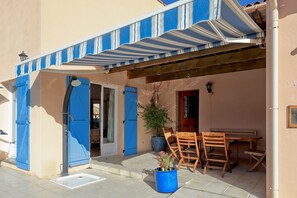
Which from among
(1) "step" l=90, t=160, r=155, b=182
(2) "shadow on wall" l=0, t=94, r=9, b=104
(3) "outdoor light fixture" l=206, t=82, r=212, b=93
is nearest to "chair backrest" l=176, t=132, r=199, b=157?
(1) "step" l=90, t=160, r=155, b=182

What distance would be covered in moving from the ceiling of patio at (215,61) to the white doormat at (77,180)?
394 cm

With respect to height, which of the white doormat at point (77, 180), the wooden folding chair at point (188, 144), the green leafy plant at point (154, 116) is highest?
the green leafy plant at point (154, 116)

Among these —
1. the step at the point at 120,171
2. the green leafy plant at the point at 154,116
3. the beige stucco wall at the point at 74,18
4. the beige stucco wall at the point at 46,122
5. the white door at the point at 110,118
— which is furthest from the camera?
the green leafy plant at the point at 154,116

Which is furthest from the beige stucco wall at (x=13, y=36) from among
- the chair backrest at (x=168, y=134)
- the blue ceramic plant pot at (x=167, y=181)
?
the blue ceramic plant pot at (x=167, y=181)

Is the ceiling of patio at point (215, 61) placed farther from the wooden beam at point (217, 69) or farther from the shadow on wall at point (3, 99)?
the shadow on wall at point (3, 99)

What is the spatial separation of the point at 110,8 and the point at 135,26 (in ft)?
21.8

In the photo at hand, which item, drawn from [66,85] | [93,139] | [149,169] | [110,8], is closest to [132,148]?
[93,139]

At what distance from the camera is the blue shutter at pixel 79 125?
8653 mm

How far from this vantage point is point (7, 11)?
10516 mm

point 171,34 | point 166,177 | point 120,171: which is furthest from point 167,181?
point 171,34

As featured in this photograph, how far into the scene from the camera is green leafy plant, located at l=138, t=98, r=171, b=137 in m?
11.8

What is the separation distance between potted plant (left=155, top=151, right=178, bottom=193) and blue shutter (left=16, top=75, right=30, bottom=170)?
15.6 ft

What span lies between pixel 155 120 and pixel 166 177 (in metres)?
5.63

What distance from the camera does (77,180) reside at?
7.62 m
